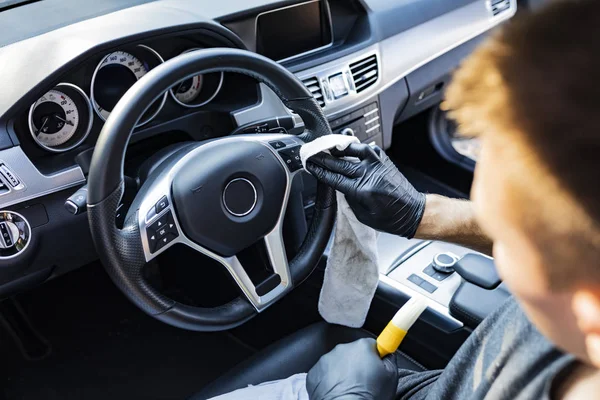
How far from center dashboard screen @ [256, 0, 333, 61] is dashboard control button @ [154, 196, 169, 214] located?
0.59 metres

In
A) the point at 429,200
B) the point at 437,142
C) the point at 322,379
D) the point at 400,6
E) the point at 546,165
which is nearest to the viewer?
the point at 546,165

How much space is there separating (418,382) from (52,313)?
46.3 inches

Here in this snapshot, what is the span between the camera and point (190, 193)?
1.13 metres

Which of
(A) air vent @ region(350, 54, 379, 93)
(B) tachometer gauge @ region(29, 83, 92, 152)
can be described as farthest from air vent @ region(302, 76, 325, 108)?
(B) tachometer gauge @ region(29, 83, 92, 152)

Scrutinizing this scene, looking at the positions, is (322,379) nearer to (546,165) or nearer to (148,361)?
(546,165)

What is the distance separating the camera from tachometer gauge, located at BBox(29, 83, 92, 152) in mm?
1235

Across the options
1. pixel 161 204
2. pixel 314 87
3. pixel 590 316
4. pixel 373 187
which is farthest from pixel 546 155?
pixel 314 87

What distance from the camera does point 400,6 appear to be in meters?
1.82

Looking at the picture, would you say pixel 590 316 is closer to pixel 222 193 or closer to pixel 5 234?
pixel 222 193

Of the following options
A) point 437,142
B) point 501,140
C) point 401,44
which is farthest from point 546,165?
point 437,142

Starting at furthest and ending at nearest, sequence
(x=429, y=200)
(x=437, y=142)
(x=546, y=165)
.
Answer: (x=437, y=142), (x=429, y=200), (x=546, y=165)

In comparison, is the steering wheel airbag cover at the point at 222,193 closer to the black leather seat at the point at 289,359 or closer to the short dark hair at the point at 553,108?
the black leather seat at the point at 289,359

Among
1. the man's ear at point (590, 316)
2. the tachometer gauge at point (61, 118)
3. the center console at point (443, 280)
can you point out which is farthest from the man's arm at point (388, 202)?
the man's ear at point (590, 316)

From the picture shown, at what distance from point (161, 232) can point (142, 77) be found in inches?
10.6
